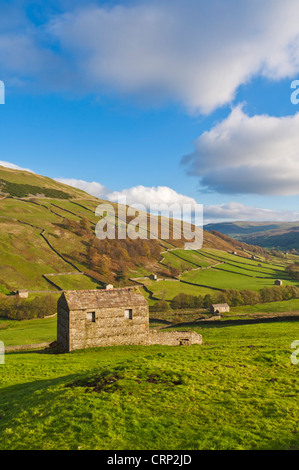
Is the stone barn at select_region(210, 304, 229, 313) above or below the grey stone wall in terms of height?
below

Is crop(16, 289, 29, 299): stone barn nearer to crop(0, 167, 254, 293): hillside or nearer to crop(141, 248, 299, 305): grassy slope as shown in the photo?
crop(0, 167, 254, 293): hillside

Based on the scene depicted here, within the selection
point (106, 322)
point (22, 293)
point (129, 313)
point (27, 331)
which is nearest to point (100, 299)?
point (106, 322)

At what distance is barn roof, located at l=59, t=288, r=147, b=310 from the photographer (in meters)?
32.0

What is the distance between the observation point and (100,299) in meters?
33.3

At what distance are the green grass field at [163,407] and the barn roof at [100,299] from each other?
9.76m

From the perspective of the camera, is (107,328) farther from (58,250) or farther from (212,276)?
(212,276)

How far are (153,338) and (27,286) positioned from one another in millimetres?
64345

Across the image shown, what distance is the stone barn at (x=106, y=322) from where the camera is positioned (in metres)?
31.2

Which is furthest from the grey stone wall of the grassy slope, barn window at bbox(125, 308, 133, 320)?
the grassy slope

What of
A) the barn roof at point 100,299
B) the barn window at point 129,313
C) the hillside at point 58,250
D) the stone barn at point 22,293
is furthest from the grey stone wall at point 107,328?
the hillside at point 58,250

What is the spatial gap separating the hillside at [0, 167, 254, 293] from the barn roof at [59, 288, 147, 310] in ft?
189

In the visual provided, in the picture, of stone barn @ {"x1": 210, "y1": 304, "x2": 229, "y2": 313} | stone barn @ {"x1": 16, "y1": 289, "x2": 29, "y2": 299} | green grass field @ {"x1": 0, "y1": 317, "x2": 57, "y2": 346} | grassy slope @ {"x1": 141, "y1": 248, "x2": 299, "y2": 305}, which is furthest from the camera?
grassy slope @ {"x1": 141, "y1": 248, "x2": 299, "y2": 305}
